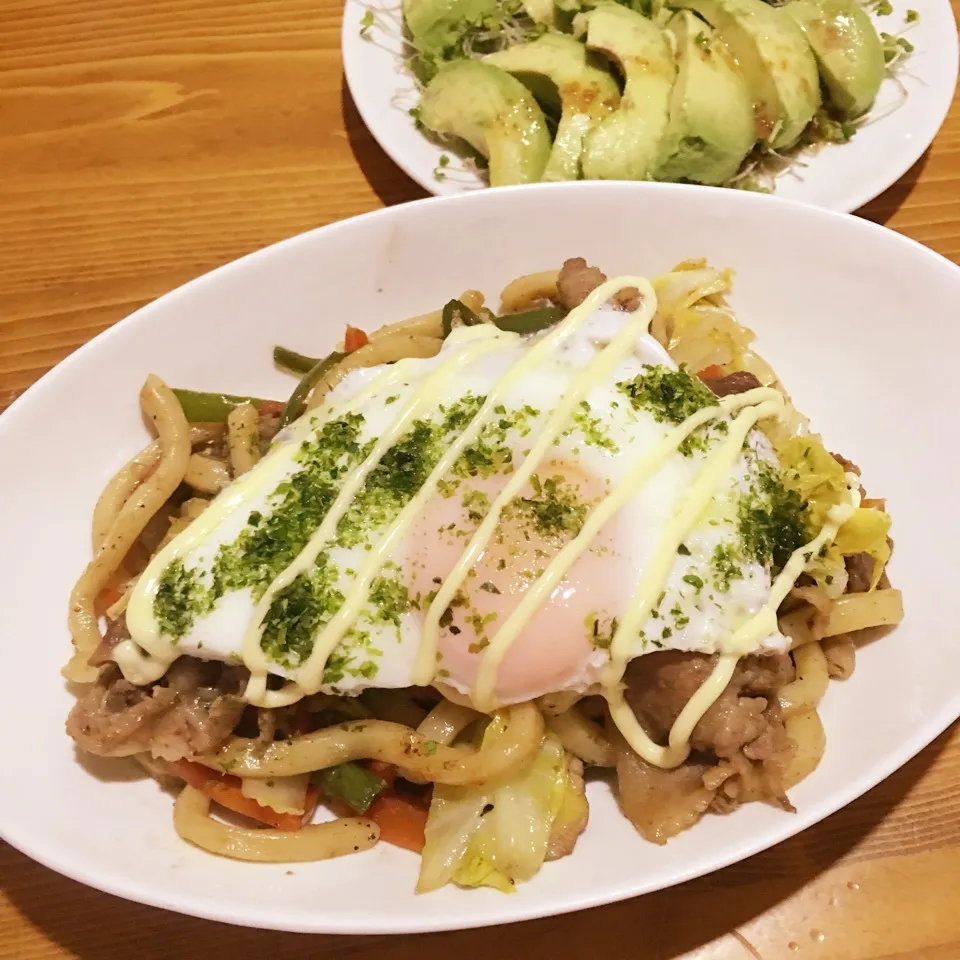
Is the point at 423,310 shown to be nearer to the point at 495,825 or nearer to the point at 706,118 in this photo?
the point at 706,118

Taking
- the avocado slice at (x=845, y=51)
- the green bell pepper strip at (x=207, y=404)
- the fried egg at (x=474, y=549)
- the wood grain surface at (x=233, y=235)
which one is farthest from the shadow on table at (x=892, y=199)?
the green bell pepper strip at (x=207, y=404)

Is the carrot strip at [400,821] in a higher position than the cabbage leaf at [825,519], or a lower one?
lower

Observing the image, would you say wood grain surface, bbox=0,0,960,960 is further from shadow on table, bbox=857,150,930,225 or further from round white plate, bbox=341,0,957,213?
round white plate, bbox=341,0,957,213

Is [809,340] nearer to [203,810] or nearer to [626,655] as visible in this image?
[626,655]

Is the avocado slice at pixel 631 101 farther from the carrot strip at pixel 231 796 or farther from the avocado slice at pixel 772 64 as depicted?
the carrot strip at pixel 231 796

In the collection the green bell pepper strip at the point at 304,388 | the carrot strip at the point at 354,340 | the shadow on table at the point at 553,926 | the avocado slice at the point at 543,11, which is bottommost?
the shadow on table at the point at 553,926

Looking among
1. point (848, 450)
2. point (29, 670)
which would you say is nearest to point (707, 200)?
point (848, 450)
